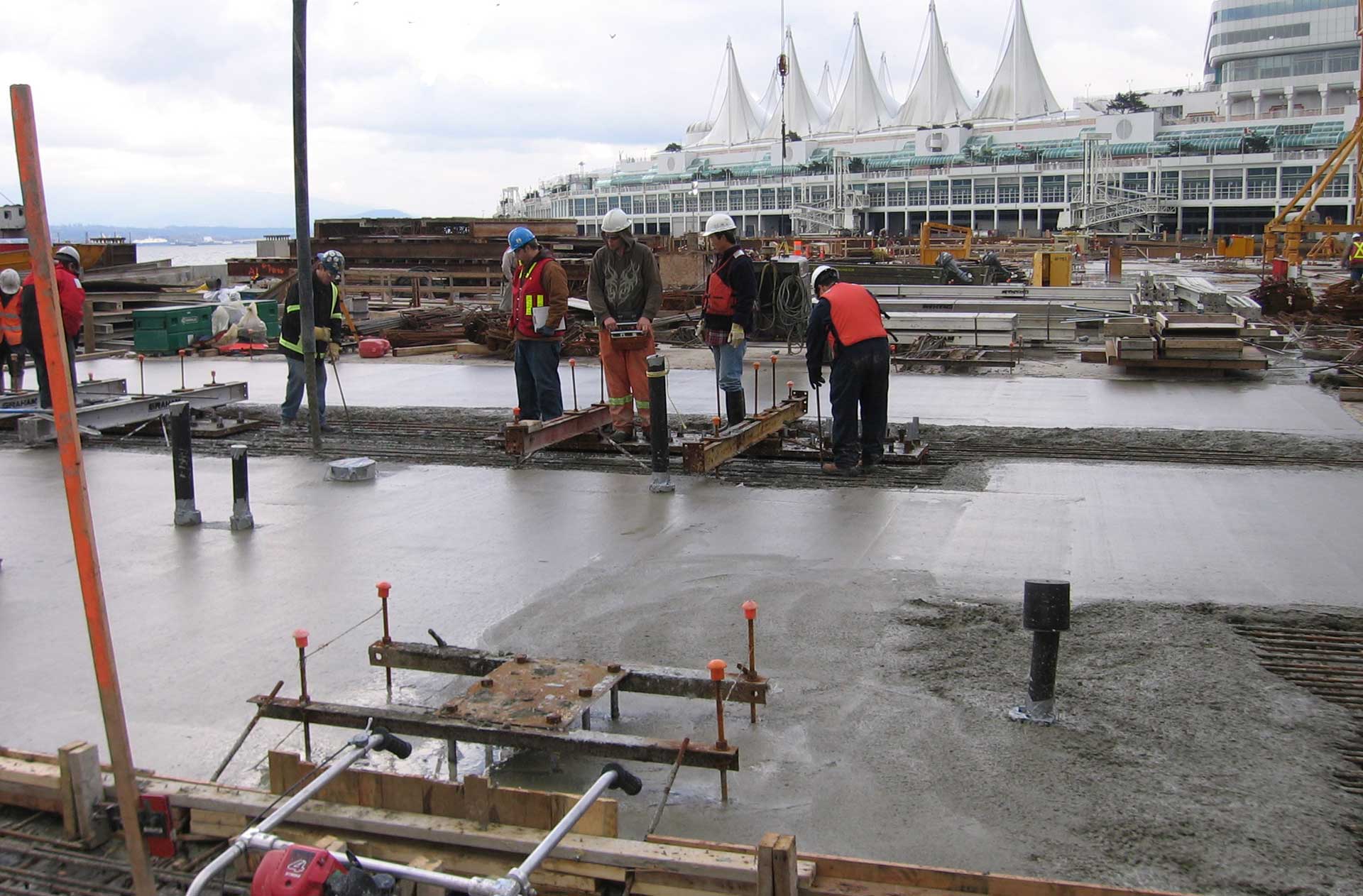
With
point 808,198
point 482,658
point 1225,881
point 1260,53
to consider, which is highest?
point 1260,53

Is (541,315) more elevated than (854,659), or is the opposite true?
(541,315)

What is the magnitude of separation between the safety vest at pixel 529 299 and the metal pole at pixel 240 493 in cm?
297

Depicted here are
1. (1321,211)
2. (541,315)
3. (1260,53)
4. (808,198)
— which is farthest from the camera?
(1260,53)

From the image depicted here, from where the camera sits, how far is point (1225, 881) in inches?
132

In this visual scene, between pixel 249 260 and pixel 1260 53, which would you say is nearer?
pixel 249 260

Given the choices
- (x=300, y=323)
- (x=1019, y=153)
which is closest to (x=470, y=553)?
(x=300, y=323)

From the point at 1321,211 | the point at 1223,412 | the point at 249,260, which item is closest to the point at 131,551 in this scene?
the point at 1223,412

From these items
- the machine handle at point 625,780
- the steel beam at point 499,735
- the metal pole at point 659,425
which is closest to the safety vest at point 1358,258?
the metal pole at point 659,425

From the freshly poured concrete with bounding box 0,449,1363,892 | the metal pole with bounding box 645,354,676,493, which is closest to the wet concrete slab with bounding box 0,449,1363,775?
the freshly poured concrete with bounding box 0,449,1363,892

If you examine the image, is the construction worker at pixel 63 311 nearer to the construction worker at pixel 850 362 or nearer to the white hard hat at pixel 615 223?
the white hard hat at pixel 615 223

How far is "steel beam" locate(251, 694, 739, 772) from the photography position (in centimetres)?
377

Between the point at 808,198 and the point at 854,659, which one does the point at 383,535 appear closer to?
the point at 854,659

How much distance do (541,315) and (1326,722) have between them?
22.3 feet

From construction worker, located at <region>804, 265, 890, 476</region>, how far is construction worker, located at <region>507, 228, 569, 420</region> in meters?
2.19
